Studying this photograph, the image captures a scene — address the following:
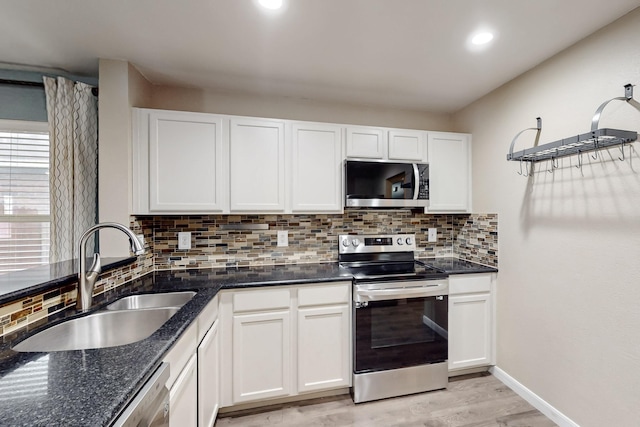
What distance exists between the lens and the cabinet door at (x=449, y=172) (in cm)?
256

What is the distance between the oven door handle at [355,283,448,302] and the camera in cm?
201

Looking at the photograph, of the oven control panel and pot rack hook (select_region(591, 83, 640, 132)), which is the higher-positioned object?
pot rack hook (select_region(591, 83, 640, 132))

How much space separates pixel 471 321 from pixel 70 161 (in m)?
3.38

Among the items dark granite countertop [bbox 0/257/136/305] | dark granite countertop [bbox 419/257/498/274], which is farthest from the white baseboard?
dark granite countertop [bbox 0/257/136/305]

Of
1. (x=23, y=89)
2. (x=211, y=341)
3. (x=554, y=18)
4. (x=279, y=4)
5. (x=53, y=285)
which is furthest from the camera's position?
(x=23, y=89)

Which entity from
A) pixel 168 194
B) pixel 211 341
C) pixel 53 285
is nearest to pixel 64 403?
pixel 53 285

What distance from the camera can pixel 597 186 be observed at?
1609 millimetres

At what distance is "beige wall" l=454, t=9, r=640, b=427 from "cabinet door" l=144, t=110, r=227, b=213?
2.32 metres

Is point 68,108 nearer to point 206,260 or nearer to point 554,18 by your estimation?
point 206,260

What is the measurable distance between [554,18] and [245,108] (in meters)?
2.18

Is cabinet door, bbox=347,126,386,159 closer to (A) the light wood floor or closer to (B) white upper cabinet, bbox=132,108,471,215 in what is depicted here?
(B) white upper cabinet, bbox=132,108,471,215

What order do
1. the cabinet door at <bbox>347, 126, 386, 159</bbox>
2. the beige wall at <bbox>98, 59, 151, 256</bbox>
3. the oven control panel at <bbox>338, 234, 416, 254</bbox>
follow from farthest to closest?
the oven control panel at <bbox>338, 234, 416, 254</bbox> → the cabinet door at <bbox>347, 126, 386, 159</bbox> → the beige wall at <bbox>98, 59, 151, 256</bbox>

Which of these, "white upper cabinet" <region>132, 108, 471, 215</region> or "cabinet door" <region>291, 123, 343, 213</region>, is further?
"cabinet door" <region>291, 123, 343, 213</region>

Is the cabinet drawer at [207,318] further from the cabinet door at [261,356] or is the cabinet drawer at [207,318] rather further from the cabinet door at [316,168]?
the cabinet door at [316,168]
